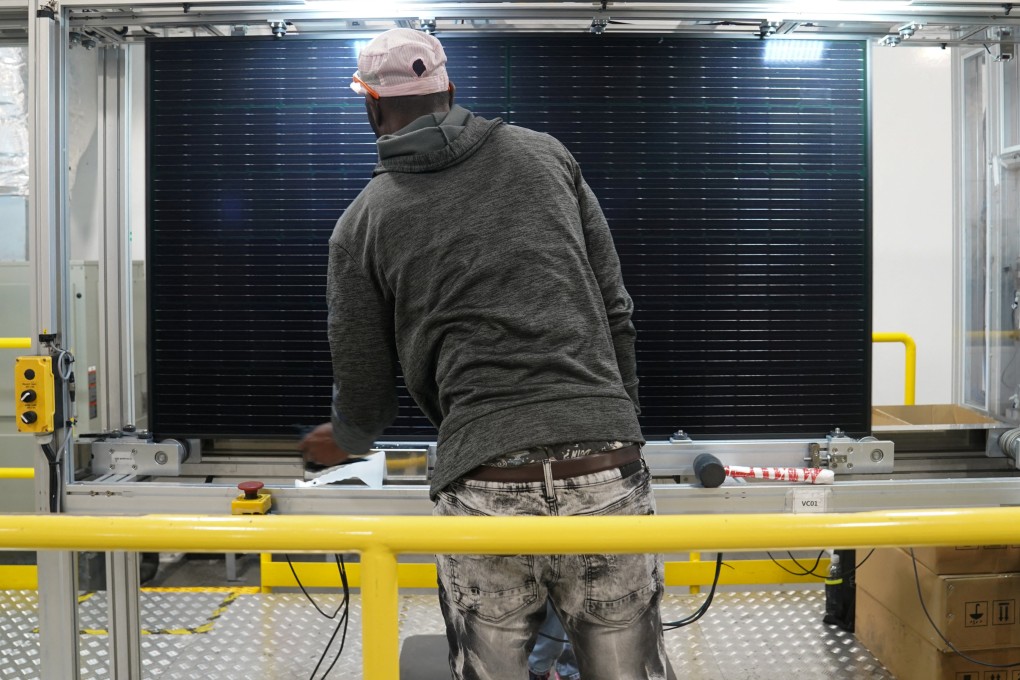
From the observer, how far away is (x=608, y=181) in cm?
299

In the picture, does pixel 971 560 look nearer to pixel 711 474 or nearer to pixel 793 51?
pixel 711 474

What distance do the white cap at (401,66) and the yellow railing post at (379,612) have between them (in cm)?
108

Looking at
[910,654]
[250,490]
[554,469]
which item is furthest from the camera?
[910,654]

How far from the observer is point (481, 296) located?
1.79 meters

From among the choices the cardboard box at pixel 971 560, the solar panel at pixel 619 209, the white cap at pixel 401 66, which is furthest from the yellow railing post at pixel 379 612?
the cardboard box at pixel 971 560

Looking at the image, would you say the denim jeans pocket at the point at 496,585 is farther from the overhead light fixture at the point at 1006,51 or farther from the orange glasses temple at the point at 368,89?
the overhead light fixture at the point at 1006,51

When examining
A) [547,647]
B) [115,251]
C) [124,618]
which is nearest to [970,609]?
[547,647]

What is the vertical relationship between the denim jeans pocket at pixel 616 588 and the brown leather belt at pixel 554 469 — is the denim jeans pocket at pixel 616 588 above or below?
below

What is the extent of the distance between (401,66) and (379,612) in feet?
3.88

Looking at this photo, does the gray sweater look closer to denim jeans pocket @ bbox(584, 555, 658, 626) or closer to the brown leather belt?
the brown leather belt

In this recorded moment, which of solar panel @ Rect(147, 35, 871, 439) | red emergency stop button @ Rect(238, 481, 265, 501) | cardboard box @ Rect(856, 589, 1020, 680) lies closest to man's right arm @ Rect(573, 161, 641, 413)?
solar panel @ Rect(147, 35, 871, 439)

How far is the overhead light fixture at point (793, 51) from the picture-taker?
2.96 m

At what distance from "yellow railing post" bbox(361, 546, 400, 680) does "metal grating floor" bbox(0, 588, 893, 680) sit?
2337 millimetres

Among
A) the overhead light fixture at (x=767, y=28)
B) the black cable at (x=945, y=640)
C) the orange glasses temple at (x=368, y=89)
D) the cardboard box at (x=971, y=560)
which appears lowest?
the black cable at (x=945, y=640)
